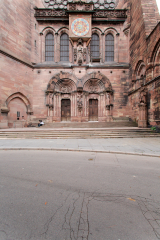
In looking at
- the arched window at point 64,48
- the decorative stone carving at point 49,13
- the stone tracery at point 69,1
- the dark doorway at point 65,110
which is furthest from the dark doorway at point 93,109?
the stone tracery at point 69,1

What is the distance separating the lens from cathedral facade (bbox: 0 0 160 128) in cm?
1505

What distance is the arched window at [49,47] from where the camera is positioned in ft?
58.5

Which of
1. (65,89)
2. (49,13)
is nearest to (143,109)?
(65,89)

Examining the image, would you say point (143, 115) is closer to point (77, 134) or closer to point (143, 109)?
point (143, 109)

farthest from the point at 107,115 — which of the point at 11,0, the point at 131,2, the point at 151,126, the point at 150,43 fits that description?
the point at 11,0

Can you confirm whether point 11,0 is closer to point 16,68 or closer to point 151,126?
point 16,68

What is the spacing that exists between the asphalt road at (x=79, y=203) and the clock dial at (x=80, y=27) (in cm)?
1770

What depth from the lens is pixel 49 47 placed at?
703 inches

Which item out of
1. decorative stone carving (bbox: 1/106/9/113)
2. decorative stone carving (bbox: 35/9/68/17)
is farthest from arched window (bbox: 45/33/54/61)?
decorative stone carving (bbox: 1/106/9/113)

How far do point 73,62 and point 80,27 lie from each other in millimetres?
4247

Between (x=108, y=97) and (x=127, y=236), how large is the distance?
631 inches

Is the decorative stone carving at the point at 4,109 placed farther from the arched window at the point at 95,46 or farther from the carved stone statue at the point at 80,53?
the arched window at the point at 95,46

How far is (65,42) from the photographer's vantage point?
17875mm

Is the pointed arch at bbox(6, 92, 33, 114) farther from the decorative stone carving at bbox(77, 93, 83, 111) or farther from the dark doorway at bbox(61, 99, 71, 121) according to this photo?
the decorative stone carving at bbox(77, 93, 83, 111)
